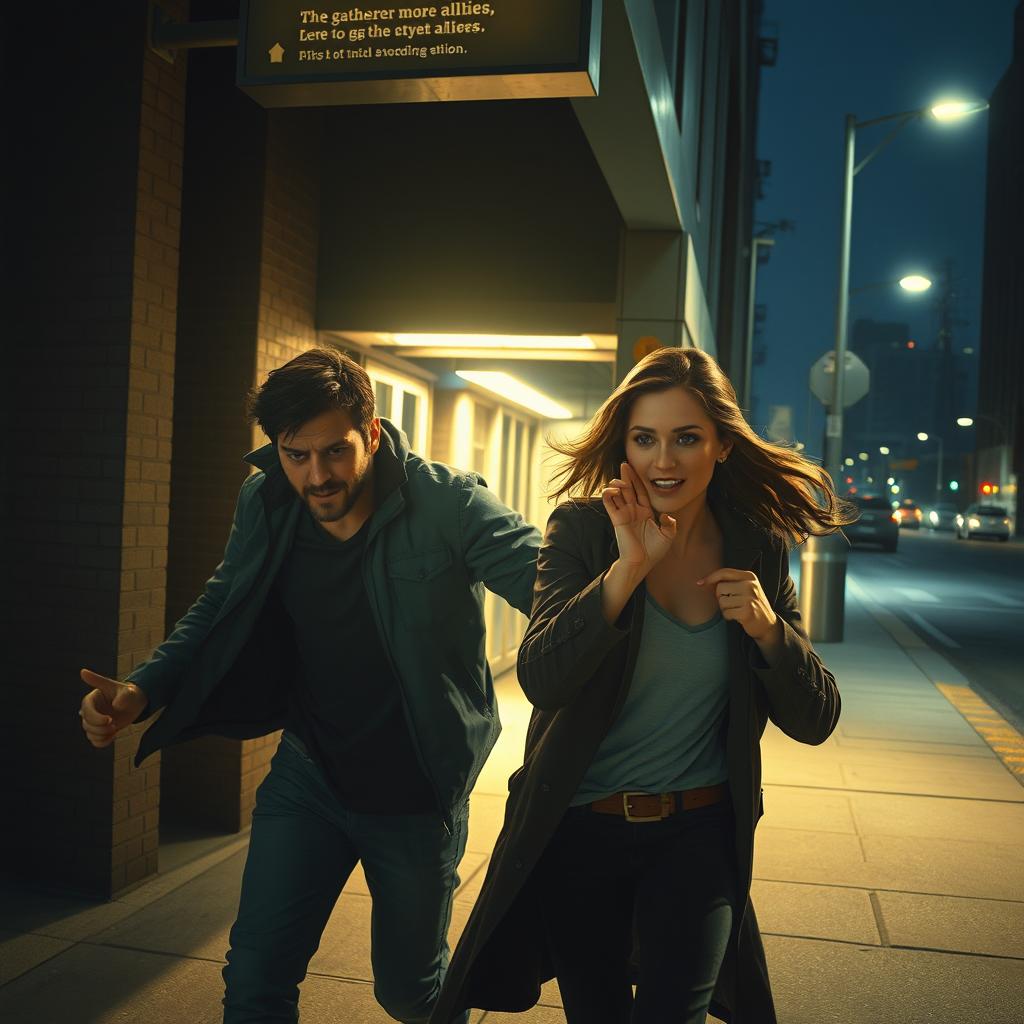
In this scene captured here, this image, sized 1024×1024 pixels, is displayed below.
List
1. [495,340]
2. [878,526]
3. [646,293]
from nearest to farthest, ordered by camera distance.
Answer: [646,293] → [495,340] → [878,526]

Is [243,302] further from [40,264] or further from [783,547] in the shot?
[783,547]

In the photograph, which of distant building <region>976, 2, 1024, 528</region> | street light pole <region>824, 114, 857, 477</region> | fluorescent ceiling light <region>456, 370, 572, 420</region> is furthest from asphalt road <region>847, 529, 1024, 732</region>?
distant building <region>976, 2, 1024, 528</region>

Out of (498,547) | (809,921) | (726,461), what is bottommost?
(809,921)

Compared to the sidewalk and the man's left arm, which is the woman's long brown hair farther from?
the sidewalk

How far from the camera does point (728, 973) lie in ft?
8.37

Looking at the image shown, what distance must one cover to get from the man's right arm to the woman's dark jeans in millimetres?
1077

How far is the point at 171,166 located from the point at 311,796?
339cm

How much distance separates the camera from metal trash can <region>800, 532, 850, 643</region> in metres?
13.7

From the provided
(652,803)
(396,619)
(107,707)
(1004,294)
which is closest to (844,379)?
(396,619)

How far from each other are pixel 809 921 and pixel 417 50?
3.77m

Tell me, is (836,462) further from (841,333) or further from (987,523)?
(987,523)

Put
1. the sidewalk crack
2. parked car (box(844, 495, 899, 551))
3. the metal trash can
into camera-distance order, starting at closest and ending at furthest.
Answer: the sidewalk crack, the metal trash can, parked car (box(844, 495, 899, 551))

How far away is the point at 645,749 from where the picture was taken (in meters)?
2.48

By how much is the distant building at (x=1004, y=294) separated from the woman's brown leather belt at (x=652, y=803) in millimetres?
80250
